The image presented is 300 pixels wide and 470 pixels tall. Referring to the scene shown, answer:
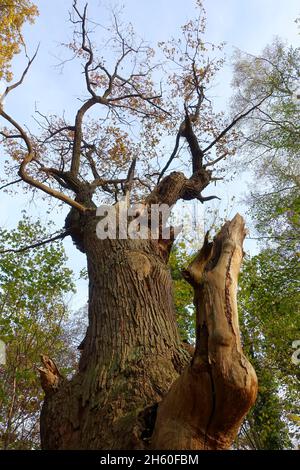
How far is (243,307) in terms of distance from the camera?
1124 cm

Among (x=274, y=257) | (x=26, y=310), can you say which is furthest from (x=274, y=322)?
(x=26, y=310)

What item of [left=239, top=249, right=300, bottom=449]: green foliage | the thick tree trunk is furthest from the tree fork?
[left=239, top=249, right=300, bottom=449]: green foliage

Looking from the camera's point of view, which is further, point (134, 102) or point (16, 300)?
point (16, 300)

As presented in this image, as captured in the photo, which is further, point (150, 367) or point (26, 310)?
point (26, 310)

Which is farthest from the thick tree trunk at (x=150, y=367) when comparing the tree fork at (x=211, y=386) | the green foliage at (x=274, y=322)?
the green foliage at (x=274, y=322)

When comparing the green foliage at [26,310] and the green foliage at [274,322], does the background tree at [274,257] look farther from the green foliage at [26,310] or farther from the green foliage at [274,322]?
the green foliage at [26,310]

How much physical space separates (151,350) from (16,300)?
7981mm

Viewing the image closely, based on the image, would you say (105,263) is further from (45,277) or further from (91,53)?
(45,277)

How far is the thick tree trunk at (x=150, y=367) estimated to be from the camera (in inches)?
98.7

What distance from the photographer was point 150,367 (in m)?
3.47

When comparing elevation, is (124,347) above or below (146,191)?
below

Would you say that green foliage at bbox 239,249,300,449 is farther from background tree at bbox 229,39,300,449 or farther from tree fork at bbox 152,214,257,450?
tree fork at bbox 152,214,257,450

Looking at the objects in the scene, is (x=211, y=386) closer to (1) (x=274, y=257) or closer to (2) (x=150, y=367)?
(2) (x=150, y=367)
